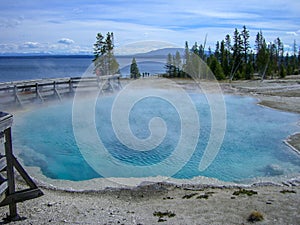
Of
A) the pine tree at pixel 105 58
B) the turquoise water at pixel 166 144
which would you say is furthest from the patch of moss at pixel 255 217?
the pine tree at pixel 105 58

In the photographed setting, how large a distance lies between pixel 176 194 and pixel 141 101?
20.6 meters

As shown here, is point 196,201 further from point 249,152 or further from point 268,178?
point 249,152

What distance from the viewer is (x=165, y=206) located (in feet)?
26.0

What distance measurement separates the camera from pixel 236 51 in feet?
210

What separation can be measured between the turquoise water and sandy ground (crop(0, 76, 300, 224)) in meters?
1.91

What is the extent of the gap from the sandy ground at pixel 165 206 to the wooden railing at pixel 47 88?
14.0 meters

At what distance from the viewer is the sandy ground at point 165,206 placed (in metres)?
6.89

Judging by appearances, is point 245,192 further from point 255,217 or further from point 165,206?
point 165,206

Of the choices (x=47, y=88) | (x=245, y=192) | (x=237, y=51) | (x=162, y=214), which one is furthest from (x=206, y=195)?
(x=237, y=51)

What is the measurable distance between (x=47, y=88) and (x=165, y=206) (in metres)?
21.6

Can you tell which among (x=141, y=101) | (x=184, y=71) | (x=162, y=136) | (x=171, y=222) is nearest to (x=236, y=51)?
(x=184, y=71)

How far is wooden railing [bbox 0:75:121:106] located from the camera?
22.1 metres

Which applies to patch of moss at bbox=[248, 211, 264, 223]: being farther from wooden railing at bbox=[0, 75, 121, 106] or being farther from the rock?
wooden railing at bbox=[0, 75, 121, 106]

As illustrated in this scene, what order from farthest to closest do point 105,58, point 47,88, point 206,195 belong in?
point 105,58
point 47,88
point 206,195
